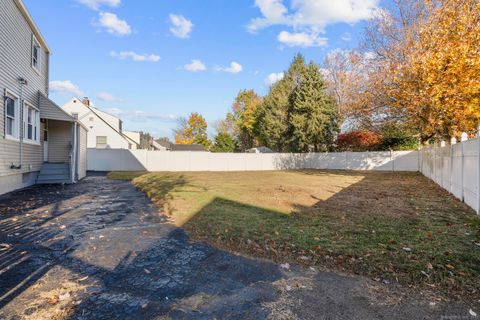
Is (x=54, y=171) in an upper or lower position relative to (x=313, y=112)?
lower

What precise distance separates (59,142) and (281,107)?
22446 mm

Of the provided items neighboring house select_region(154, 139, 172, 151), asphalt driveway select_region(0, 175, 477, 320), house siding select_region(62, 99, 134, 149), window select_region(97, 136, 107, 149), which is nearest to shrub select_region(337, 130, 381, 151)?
house siding select_region(62, 99, 134, 149)

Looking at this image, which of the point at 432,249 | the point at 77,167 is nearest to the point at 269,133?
the point at 77,167

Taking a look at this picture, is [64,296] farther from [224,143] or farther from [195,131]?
[195,131]

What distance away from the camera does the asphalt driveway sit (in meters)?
2.63

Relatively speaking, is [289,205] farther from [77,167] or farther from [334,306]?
[77,167]

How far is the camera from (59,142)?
14117mm

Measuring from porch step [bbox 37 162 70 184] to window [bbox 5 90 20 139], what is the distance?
3068 mm

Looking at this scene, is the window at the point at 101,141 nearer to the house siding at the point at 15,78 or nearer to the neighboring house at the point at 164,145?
the house siding at the point at 15,78

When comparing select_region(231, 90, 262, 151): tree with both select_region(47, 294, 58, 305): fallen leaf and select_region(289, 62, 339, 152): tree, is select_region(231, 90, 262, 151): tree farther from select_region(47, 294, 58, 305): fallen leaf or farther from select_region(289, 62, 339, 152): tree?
select_region(47, 294, 58, 305): fallen leaf

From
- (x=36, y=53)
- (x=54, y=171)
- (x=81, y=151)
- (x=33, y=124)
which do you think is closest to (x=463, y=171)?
(x=33, y=124)

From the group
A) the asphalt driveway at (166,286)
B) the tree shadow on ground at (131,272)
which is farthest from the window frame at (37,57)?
the asphalt driveway at (166,286)

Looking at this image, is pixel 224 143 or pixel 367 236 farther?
pixel 224 143

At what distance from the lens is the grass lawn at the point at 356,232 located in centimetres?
356
